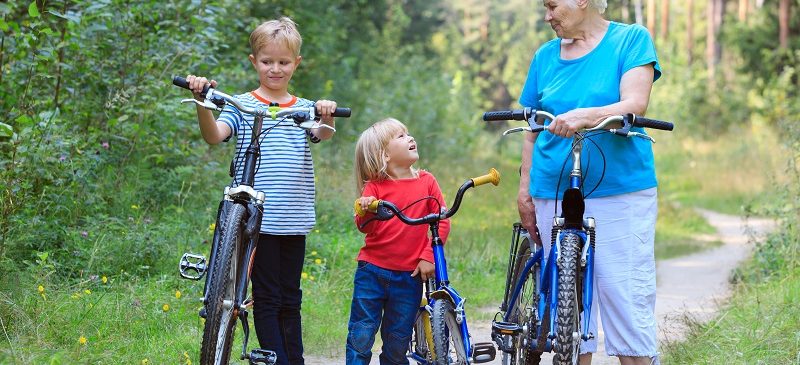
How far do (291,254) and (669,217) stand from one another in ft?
32.8

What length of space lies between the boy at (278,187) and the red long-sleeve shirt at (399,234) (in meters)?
0.31

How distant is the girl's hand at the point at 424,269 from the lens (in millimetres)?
5039

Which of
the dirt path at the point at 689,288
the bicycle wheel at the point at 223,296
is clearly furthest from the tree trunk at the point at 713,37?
the bicycle wheel at the point at 223,296

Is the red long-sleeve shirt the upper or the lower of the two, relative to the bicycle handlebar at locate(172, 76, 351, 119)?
lower

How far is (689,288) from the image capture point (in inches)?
373

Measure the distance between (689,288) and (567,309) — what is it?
5.44m

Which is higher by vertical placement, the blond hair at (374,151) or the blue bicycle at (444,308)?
the blond hair at (374,151)

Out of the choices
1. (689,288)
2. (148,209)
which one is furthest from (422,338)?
(689,288)

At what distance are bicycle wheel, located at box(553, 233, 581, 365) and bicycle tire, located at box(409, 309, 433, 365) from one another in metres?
0.76

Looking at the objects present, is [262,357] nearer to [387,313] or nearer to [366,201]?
[387,313]

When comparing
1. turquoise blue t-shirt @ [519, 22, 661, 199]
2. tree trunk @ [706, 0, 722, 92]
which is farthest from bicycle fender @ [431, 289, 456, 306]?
tree trunk @ [706, 0, 722, 92]

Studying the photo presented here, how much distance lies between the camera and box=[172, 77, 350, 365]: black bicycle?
437 centimetres

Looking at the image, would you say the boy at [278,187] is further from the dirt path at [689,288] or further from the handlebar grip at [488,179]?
the dirt path at [689,288]

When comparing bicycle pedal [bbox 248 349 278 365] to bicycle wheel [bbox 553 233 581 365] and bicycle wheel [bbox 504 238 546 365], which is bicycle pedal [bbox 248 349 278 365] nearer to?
bicycle wheel [bbox 504 238 546 365]
